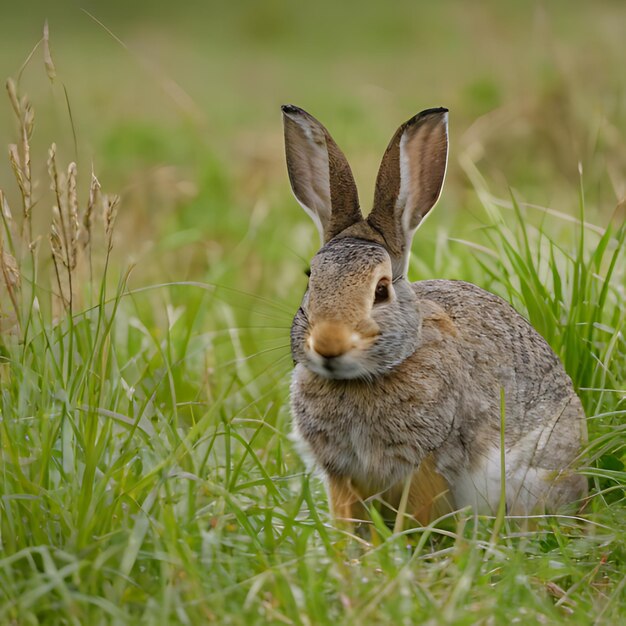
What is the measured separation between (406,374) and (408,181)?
0.68 meters

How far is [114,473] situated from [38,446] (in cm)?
24

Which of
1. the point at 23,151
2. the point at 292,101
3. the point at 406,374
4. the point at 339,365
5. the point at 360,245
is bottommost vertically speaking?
the point at 406,374

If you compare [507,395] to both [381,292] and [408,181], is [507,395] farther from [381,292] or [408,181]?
[408,181]

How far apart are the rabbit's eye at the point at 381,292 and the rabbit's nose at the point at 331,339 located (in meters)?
0.26

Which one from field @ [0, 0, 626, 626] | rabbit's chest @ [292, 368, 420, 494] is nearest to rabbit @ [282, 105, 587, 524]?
rabbit's chest @ [292, 368, 420, 494]

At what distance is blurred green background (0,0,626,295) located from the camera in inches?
283

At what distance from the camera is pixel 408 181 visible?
385 cm

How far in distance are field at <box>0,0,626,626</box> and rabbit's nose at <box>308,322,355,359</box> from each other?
0.41 meters

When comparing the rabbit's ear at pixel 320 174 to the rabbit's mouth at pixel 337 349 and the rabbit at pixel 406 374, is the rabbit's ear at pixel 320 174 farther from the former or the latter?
the rabbit's mouth at pixel 337 349

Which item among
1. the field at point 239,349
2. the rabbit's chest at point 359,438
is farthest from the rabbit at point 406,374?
the field at point 239,349

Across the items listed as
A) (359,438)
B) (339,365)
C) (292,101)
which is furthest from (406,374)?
(292,101)

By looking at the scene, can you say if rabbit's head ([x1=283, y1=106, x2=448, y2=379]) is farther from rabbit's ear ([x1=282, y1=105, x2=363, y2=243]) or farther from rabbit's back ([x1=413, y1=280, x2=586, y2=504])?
rabbit's back ([x1=413, y1=280, x2=586, y2=504])

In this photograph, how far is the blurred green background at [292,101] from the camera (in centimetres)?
718

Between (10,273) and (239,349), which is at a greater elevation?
(10,273)
